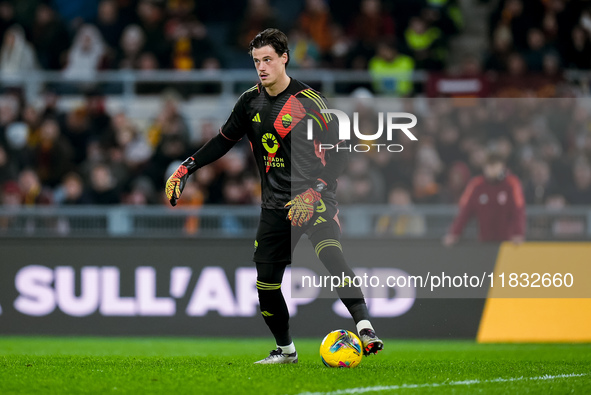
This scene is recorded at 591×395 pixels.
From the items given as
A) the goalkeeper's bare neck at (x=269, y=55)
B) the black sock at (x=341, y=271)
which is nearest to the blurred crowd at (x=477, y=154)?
the black sock at (x=341, y=271)

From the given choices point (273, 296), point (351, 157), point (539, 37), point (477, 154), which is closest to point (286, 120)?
point (273, 296)

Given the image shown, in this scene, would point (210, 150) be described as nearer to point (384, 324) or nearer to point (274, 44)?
point (274, 44)

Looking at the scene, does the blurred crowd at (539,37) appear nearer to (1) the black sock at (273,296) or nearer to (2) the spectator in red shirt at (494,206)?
(2) the spectator in red shirt at (494,206)

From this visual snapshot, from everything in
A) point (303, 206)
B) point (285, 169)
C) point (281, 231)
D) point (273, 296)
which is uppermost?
point (285, 169)

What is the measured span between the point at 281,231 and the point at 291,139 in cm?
69

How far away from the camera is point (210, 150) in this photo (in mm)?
6902

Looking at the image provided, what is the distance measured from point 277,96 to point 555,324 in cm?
549

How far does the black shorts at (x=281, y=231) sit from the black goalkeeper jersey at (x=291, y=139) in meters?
0.10

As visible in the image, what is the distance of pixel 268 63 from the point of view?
21.1 feet

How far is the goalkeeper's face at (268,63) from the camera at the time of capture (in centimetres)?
642

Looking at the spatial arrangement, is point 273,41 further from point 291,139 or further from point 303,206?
point 303,206

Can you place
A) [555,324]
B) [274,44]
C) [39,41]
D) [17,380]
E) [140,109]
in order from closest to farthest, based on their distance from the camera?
[17,380] → [274,44] → [555,324] → [140,109] → [39,41]

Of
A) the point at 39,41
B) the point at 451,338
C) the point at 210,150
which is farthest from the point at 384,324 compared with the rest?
the point at 39,41

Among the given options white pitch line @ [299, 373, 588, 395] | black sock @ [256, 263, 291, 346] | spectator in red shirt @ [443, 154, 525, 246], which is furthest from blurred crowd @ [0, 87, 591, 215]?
white pitch line @ [299, 373, 588, 395]
